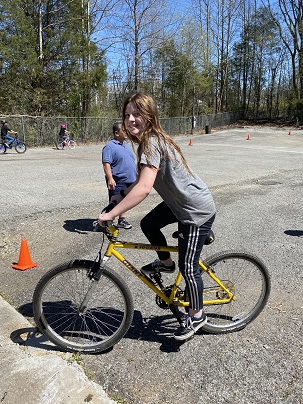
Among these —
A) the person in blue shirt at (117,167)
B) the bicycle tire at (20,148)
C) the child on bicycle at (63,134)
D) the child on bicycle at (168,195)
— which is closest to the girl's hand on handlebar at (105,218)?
the child on bicycle at (168,195)

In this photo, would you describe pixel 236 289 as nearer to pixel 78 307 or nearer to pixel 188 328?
pixel 188 328

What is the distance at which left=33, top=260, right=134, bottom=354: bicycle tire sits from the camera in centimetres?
289

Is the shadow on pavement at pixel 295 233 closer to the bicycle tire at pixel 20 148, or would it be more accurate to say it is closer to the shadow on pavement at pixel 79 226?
the shadow on pavement at pixel 79 226

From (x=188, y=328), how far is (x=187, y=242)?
733mm

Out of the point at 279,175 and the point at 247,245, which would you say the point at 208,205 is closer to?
the point at 247,245

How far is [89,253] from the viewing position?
520 centimetres

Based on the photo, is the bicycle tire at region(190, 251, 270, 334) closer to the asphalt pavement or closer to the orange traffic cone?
the asphalt pavement

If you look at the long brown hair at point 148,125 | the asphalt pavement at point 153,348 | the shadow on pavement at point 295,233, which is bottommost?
the asphalt pavement at point 153,348

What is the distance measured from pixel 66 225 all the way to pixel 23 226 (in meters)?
0.71

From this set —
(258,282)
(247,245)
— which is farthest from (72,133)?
(258,282)

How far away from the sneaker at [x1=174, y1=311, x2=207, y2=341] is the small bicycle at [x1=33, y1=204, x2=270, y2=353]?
4.5 inches

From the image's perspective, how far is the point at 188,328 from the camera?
3.01 metres

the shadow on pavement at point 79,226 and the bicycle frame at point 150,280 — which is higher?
the bicycle frame at point 150,280

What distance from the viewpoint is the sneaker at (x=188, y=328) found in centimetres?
299
